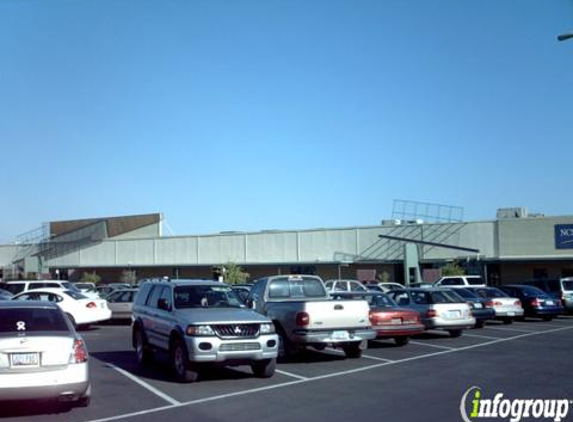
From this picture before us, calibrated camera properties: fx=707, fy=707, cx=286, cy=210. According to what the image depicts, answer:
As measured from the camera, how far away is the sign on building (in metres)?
44.0

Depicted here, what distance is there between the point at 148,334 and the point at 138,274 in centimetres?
5026

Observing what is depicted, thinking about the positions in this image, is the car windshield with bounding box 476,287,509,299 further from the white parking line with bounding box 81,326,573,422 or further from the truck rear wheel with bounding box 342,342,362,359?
the truck rear wheel with bounding box 342,342,362,359

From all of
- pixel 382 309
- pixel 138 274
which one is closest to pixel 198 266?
pixel 138 274

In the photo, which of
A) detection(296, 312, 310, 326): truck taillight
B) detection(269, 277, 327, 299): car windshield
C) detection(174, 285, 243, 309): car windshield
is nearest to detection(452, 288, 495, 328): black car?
detection(269, 277, 327, 299): car windshield

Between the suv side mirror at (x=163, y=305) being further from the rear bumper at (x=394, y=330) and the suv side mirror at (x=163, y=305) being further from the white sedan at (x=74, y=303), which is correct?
the white sedan at (x=74, y=303)

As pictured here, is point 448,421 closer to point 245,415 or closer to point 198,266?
point 245,415

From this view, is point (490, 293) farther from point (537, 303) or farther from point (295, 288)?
point (295, 288)

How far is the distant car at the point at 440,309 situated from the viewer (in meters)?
20.6

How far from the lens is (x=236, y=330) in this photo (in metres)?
12.5

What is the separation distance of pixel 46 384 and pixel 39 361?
→ 33 centimetres

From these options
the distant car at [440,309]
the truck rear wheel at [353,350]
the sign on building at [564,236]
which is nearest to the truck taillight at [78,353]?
the truck rear wheel at [353,350]

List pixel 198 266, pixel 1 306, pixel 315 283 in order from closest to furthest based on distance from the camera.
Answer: pixel 1 306
pixel 315 283
pixel 198 266

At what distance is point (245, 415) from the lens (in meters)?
9.66

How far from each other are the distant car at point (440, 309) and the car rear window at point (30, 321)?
39.8ft
